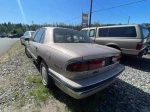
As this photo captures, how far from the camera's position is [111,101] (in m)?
2.65

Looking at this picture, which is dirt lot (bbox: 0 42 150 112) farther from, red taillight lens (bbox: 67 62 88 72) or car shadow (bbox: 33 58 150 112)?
red taillight lens (bbox: 67 62 88 72)

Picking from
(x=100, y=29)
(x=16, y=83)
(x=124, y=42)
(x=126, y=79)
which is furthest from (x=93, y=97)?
(x=100, y=29)

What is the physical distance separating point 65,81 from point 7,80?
2456 mm

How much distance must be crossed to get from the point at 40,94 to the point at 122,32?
481 cm

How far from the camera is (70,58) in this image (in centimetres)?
185

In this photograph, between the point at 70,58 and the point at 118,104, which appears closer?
the point at 70,58

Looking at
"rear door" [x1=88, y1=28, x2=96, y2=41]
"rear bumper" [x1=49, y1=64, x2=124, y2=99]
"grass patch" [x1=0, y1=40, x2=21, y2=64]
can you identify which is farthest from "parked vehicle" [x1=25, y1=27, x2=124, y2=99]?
"rear door" [x1=88, y1=28, x2=96, y2=41]

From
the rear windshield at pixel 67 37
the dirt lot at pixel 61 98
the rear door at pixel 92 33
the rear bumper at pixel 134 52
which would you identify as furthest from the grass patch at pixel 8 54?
the rear bumper at pixel 134 52

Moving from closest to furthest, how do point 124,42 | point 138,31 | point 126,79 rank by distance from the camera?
point 126,79, point 138,31, point 124,42

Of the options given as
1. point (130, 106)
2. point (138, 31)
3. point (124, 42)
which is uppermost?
point (138, 31)

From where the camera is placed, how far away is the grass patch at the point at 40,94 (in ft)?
8.34

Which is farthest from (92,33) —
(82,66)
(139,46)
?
(82,66)

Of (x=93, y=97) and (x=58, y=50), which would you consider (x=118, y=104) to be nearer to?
(x=93, y=97)

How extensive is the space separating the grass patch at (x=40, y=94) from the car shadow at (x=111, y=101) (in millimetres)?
135
